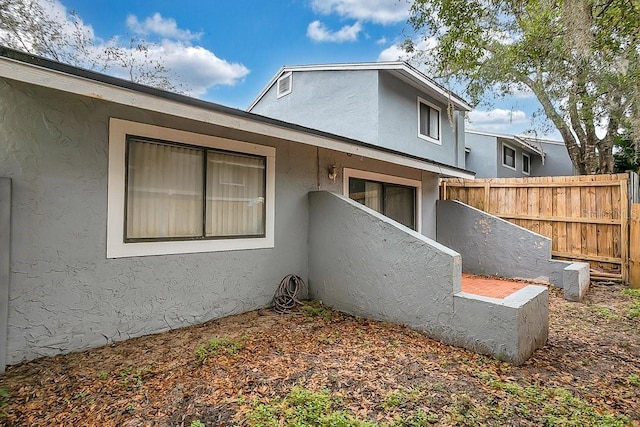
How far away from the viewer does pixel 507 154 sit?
63.8ft

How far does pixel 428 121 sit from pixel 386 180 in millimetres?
5433

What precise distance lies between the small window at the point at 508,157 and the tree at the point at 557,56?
5702 mm

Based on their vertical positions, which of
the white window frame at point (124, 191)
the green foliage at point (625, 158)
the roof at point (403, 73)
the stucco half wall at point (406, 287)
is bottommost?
the stucco half wall at point (406, 287)

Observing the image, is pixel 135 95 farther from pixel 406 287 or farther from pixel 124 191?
pixel 406 287

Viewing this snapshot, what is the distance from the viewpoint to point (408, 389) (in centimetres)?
321

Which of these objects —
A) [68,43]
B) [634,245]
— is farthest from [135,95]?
[68,43]

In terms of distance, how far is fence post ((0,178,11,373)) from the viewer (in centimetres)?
321

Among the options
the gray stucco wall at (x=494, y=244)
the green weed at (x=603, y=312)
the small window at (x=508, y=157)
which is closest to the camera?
the green weed at (x=603, y=312)

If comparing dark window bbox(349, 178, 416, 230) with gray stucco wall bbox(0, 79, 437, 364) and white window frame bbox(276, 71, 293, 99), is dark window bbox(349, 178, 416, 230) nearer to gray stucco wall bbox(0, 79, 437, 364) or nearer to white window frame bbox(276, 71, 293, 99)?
gray stucco wall bbox(0, 79, 437, 364)

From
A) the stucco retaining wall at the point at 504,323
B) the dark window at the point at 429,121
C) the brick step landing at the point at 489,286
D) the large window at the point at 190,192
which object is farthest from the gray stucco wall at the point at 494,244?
the large window at the point at 190,192

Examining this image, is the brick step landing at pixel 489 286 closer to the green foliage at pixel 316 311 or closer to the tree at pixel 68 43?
the green foliage at pixel 316 311

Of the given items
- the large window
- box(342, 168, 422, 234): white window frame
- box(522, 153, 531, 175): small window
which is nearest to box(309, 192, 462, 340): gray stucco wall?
box(342, 168, 422, 234): white window frame

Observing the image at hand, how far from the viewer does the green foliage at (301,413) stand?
8.71 feet

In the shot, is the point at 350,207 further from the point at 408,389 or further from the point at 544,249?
the point at 544,249
